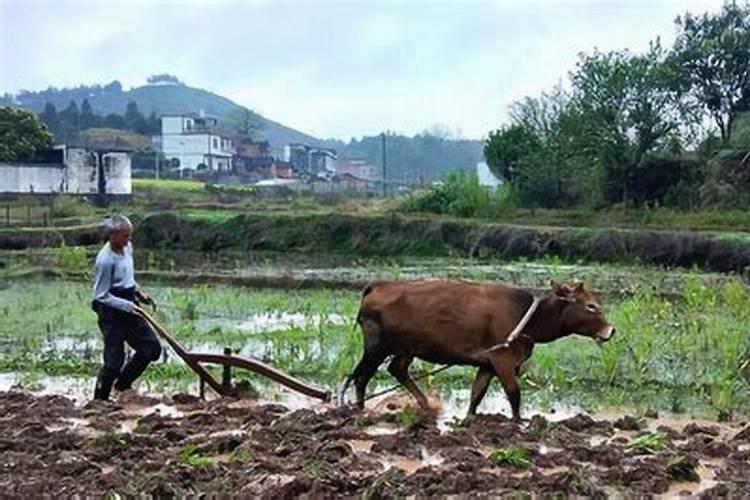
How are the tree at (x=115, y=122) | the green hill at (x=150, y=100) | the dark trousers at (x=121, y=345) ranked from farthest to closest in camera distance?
1. the green hill at (x=150, y=100)
2. the tree at (x=115, y=122)
3. the dark trousers at (x=121, y=345)

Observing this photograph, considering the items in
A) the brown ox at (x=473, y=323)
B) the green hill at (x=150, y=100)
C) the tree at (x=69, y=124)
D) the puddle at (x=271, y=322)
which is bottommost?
the puddle at (x=271, y=322)

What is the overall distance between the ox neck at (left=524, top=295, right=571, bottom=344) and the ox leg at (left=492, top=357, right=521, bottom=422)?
0.35m

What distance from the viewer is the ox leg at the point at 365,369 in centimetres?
916

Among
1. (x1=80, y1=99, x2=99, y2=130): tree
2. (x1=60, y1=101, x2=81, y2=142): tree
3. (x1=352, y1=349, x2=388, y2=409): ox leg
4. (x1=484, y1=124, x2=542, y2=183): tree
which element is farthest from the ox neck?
(x1=80, y1=99, x2=99, y2=130): tree

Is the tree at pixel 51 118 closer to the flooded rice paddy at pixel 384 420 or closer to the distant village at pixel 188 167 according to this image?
the distant village at pixel 188 167

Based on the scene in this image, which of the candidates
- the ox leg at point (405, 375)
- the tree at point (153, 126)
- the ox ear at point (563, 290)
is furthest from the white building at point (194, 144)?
the ox ear at point (563, 290)

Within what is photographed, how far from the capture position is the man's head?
9.45 m

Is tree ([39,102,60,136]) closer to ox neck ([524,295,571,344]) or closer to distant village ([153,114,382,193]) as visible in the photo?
distant village ([153,114,382,193])

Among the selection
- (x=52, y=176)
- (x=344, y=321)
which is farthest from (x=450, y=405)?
(x=52, y=176)

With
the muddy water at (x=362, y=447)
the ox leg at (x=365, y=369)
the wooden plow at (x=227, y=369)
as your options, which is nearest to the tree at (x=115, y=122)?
the wooden plow at (x=227, y=369)

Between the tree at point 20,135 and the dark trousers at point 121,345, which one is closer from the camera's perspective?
the dark trousers at point 121,345

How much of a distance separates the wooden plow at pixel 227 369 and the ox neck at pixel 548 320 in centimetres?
185

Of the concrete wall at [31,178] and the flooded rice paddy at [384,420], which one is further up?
the concrete wall at [31,178]

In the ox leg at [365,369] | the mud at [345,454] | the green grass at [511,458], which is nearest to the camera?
the mud at [345,454]
